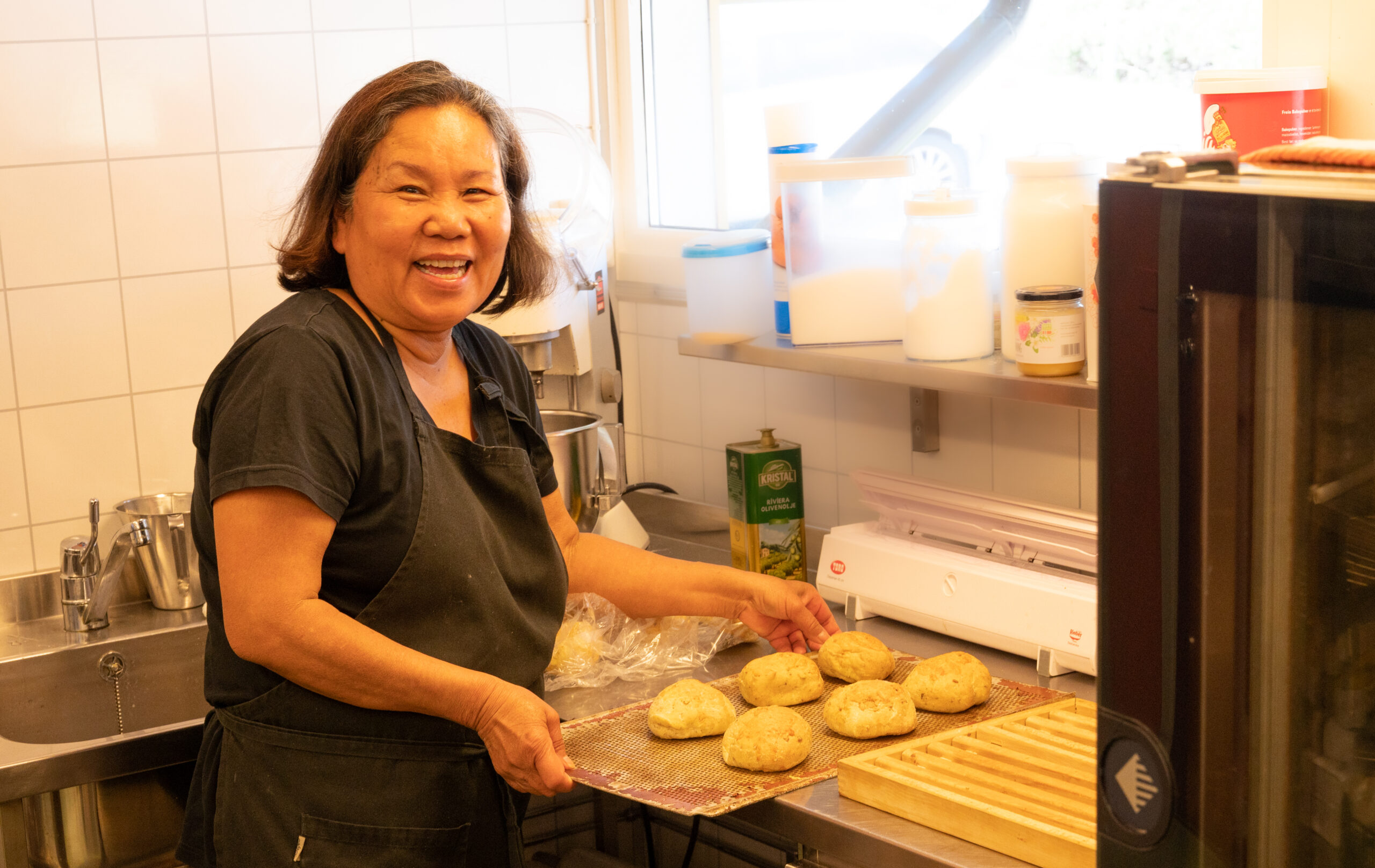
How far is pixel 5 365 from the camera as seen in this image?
77.1 inches

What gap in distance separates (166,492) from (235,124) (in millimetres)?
613

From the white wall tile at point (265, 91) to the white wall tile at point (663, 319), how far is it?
0.67 meters

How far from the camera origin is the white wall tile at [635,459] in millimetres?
2539

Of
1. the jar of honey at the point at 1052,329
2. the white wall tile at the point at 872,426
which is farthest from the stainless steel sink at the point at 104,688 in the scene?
the jar of honey at the point at 1052,329

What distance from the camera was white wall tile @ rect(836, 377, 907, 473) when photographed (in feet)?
6.46

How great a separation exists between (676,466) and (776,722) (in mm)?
1194

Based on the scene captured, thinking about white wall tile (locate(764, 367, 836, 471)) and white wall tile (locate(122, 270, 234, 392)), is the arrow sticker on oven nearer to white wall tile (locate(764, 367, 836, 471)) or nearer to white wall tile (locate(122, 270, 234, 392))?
white wall tile (locate(764, 367, 836, 471))

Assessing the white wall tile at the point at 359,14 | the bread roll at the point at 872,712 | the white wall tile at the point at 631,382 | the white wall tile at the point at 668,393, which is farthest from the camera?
the white wall tile at the point at 631,382

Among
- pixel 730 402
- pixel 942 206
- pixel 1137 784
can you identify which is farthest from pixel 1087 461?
pixel 1137 784

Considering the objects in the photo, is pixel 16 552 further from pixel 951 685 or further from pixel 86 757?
pixel 951 685

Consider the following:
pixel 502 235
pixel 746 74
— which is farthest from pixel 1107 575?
pixel 746 74

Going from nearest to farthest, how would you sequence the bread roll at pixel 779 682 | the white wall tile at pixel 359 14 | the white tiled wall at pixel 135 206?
the bread roll at pixel 779 682
the white tiled wall at pixel 135 206
the white wall tile at pixel 359 14

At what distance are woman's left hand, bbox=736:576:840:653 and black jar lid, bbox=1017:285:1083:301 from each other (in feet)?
1.44

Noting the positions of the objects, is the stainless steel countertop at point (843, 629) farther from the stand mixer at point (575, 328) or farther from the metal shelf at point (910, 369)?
the metal shelf at point (910, 369)
